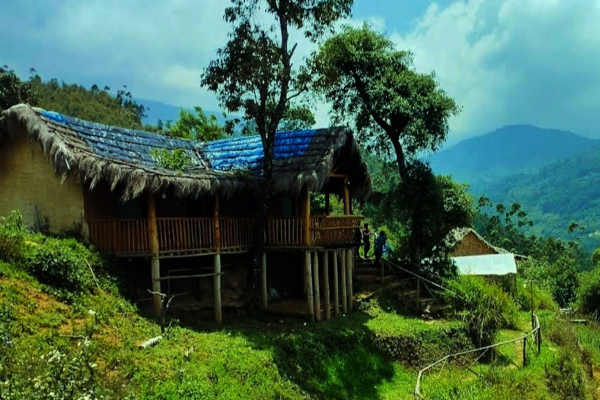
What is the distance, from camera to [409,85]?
2023 centimetres

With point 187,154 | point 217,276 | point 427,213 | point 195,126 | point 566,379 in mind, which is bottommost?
point 566,379

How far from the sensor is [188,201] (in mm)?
16141

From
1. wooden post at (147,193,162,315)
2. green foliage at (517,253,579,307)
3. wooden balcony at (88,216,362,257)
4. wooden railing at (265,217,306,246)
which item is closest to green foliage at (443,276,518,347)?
wooden balcony at (88,216,362,257)

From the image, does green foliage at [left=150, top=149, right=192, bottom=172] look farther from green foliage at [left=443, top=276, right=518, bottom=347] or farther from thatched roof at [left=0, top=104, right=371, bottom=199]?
green foliage at [left=443, top=276, right=518, bottom=347]

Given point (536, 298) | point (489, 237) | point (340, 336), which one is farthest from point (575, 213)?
point (340, 336)

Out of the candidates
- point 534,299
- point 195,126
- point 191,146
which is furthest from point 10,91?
point 534,299

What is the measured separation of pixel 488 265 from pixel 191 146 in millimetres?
14764

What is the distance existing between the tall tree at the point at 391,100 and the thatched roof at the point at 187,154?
11.3 feet

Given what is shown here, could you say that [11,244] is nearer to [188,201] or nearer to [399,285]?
[188,201]

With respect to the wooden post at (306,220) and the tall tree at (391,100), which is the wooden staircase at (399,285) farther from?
the wooden post at (306,220)

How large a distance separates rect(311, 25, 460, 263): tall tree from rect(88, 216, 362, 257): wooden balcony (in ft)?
17.6

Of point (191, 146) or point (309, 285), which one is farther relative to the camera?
point (191, 146)

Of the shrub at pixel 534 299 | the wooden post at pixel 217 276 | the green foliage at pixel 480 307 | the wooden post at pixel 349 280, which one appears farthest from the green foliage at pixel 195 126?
the shrub at pixel 534 299

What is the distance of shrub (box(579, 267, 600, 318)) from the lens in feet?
79.0
